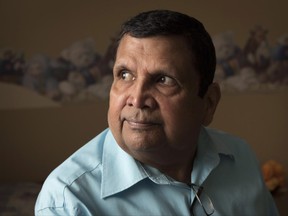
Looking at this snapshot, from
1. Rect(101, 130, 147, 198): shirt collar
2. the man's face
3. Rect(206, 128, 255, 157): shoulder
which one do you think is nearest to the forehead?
the man's face

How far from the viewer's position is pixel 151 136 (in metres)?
0.84

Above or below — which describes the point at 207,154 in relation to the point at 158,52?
below

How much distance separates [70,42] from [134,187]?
1.55 m

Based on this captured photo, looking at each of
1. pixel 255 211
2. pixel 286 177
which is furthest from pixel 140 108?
pixel 286 177

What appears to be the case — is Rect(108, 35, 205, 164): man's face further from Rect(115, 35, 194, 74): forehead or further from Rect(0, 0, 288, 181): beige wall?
Rect(0, 0, 288, 181): beige wall

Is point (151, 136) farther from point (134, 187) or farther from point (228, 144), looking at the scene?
point (228, 144)

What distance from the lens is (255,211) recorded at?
3.55ft

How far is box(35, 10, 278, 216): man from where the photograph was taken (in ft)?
2.72

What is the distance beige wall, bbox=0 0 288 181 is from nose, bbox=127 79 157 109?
1551mm

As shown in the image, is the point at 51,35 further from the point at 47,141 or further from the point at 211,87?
the point at 211,87

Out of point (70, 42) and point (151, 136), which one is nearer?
point (151, 136)

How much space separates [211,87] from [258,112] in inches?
65.4

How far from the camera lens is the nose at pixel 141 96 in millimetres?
819

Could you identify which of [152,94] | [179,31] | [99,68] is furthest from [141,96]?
[99,68]
